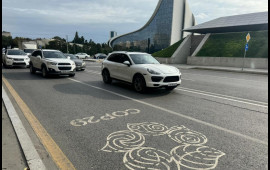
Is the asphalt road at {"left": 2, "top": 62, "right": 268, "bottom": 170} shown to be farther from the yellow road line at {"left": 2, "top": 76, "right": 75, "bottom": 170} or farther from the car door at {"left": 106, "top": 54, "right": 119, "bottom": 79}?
the car door at {"left": 106, "top": 54, "right": 119, "bottom": 79}

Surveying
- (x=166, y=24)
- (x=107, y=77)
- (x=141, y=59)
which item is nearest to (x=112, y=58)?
(x=107, y=77)

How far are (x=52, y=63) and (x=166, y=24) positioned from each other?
79.7 meters

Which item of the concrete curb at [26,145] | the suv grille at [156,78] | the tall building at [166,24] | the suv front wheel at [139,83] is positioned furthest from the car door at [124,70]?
the tall building at [166,24]

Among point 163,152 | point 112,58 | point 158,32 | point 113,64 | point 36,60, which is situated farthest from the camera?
point 158,32

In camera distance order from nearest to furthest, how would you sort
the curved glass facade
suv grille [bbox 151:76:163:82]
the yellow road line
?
the yellow road line
suv grille [bbox 151:76:163:82]
the curved glass facade

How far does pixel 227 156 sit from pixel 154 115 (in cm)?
230

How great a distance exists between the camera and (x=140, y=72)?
26.7ft

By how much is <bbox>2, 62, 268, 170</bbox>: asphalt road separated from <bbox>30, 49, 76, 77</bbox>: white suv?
4.99 m

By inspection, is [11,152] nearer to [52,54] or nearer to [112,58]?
[112,58]

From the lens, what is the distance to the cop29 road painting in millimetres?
2971

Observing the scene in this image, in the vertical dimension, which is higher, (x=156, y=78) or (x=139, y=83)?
(x=156, y=78)

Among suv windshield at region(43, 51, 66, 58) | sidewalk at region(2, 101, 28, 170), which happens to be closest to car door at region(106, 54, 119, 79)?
suv windshield at region(43, 51, 66, 58)

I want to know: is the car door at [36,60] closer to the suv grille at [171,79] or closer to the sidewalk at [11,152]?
the suv grille at [171,79]

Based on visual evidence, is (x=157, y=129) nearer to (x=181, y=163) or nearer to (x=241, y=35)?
(x=181, y=163)
